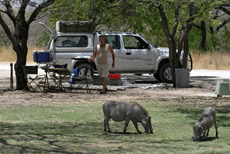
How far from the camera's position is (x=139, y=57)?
1977 centimetres

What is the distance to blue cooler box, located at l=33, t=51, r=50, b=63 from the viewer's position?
18047mm

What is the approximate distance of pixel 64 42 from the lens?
19266 millimetres

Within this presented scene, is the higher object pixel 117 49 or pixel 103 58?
pixel 117 49

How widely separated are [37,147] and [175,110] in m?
5.48

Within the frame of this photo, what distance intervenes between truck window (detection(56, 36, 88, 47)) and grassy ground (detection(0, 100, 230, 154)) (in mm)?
6507

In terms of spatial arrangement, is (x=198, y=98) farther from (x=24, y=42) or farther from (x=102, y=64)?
(x=24, y=42)

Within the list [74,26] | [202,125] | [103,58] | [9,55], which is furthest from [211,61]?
[202,125]

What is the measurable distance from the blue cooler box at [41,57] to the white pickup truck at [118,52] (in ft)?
1.09

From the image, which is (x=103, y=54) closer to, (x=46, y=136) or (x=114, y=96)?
(x=114, y=96)

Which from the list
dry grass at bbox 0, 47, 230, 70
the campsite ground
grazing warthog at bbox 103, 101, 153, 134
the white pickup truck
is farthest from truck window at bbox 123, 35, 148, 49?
grazing warthog at bbox 103, 101, 153, 134

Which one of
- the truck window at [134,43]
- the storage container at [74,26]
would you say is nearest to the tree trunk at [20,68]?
the storage container at [74,26]

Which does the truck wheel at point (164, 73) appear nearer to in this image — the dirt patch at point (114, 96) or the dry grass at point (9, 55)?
the dirt patch at point (114, 96)

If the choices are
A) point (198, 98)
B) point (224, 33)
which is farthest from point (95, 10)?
point (224, 33)

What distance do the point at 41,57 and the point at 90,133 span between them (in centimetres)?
977
